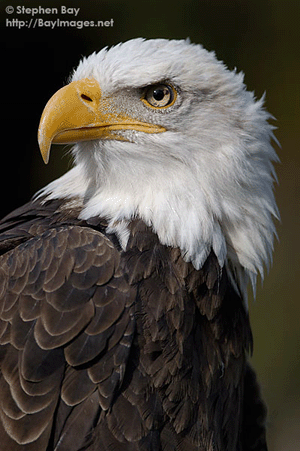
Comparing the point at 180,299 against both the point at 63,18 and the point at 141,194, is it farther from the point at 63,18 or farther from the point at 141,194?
the point at 63,18

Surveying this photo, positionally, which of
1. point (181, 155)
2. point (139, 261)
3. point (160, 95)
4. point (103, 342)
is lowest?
point (103, 342)

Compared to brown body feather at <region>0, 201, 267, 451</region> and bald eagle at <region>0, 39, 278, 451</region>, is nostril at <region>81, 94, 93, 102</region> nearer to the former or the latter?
bald eagle at <region>0, 39, 278, 451</region>

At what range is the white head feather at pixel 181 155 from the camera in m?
2.93

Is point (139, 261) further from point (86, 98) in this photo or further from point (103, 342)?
point (86, 98)

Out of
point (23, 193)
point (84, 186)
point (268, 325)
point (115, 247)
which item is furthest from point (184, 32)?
point (115, 247)

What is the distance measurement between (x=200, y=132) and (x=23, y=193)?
203 inches

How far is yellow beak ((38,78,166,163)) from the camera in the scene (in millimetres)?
2865

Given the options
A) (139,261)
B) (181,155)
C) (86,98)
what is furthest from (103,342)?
(86,98)

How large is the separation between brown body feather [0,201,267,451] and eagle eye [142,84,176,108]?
21.3 inches

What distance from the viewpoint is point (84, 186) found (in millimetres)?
3178

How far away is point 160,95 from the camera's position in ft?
9.67

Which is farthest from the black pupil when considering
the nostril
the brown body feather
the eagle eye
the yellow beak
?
the brown body feather

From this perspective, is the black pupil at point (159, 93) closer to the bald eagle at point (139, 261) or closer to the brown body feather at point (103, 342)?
the bald eagle at point (139, 261)

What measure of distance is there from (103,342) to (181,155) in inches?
35.3
